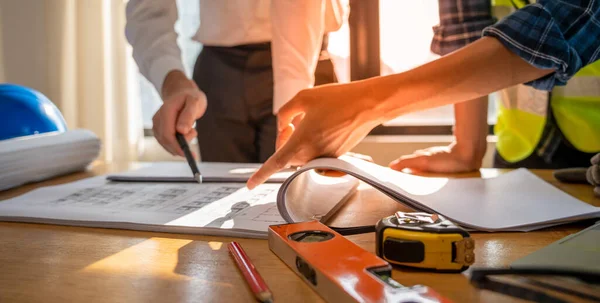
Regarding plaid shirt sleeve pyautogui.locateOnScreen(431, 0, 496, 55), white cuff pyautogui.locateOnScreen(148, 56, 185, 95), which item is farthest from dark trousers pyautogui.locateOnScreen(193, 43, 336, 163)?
plaid shirt sleeve pyautogui.locateOnScreen(431, 0, 496, 55)

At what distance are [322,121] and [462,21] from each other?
0.53 meters

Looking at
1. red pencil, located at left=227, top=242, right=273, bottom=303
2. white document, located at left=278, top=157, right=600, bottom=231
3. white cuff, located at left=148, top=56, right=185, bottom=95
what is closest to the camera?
red pencil, located at left=227, top=242, right=273, bottom=303

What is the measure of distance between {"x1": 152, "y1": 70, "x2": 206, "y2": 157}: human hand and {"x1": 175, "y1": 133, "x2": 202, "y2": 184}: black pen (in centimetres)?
1

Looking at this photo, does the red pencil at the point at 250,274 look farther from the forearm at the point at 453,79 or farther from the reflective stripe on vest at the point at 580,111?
the reflective stripe on vest at the point at 580,111

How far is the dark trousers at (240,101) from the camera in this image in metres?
1.08

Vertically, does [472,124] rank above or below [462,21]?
below

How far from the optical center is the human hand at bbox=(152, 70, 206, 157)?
35.1 inches

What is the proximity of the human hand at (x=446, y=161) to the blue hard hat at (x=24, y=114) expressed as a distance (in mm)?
682

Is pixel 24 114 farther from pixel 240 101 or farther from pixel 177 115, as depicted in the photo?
pixel 240 101

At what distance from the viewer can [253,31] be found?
1.05m

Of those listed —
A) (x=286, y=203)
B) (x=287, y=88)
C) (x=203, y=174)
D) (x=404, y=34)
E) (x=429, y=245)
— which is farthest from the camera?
(x=404, y=34)

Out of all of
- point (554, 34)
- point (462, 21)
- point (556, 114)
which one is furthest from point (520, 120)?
point (554, 34)

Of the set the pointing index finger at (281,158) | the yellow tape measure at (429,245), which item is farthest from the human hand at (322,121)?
the yellow tape measure at (429,245)

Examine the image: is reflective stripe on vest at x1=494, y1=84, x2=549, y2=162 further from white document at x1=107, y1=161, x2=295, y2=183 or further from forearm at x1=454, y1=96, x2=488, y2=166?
white document at x1=107, y1=161, x2=295, y2=183
